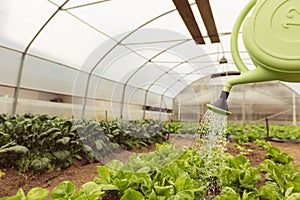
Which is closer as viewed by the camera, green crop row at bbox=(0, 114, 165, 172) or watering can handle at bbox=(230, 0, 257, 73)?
watering can handle at bbox=(230, 0, 257, 73)

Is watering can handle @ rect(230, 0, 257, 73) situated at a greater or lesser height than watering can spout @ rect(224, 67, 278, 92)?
greater

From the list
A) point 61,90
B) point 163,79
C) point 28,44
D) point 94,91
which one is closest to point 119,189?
point 28,44

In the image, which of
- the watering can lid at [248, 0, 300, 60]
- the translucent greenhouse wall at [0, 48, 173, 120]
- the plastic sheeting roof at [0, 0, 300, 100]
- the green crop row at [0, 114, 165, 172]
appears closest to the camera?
the watering can lid at [248, 0, 300, 60]

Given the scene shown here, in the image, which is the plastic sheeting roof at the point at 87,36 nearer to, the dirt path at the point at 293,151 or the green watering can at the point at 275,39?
the dirt path at the point at 293,151

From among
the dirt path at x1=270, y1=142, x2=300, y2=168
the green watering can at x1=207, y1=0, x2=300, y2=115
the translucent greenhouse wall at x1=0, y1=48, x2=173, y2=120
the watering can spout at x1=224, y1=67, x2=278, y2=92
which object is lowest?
the dirt path at x1=270, y1=142, x2=300, y2=168

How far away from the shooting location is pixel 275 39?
360 millimetres

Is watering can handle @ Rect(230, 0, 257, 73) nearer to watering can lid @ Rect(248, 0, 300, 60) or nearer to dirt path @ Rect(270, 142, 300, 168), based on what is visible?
watering can lid @ Rect(248, 0, 300, 60)

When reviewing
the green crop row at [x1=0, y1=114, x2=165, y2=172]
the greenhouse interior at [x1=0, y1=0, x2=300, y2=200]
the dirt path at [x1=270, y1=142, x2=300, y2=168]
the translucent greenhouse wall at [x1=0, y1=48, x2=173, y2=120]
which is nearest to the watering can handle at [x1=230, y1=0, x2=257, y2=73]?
the greenhouse interior at [x1=0, y1=0, x2=300, y2=200]

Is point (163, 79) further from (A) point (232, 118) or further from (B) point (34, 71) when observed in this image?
(B) point (34, 71)

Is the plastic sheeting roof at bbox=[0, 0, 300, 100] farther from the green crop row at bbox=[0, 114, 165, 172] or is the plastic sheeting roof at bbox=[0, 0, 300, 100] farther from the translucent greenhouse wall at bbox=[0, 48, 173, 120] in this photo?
the green crop row at bbox=[0, 114, 165, 172]

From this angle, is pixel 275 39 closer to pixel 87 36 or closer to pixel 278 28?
pixel 278 28

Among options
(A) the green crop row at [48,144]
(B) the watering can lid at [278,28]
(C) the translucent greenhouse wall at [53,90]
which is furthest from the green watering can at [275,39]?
(C) the translucent greenhouse wall at [53,90]

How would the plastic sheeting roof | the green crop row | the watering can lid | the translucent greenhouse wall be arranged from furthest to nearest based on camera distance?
the translucent greenhouse wall
the plastic sheeting roof
the green crop row
the watering can lid

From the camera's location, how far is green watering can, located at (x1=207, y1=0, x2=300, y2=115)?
13.7 inches
